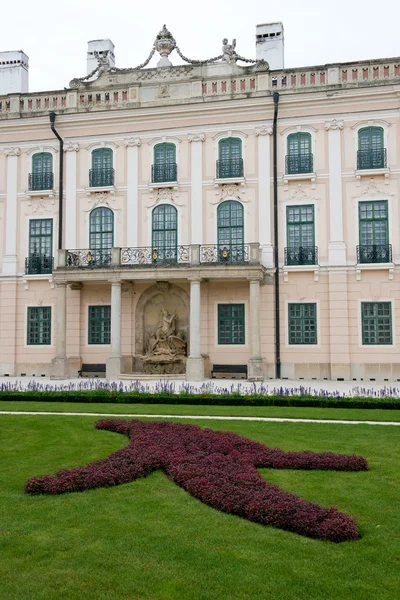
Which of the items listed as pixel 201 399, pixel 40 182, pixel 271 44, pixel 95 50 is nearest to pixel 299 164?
pixel 271 44

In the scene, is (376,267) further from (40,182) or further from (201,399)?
(40,182)

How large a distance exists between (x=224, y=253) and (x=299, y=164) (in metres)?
5.16

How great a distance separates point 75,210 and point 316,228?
11.3 metres


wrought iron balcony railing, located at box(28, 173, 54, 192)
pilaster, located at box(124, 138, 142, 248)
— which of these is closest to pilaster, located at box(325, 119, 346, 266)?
Result: pilaster, located at box(124, 138, 142, 248)

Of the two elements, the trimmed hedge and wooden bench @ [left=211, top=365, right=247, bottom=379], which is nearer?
the trimmed hedge

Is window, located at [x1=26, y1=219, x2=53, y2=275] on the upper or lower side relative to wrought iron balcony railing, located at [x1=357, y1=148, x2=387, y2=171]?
lower

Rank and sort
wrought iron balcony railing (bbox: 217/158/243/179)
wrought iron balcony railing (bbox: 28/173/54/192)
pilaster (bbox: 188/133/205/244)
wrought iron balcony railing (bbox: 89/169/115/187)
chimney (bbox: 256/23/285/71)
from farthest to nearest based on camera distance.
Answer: wrought iron balcony railing (bbox: 28/173/54/192) → chimney (bbox: 256/23/285/71) → wrought iron balcony railing (bbox: 89/169/115/187) → pilaster (bbox: 188/133/205/244) → wrought iron balcony railing (bbox: 217/158/243/179)

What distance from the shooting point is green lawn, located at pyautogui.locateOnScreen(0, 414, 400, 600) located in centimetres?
523

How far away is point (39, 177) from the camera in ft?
94.1

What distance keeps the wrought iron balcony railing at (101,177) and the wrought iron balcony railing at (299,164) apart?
27.0 feet

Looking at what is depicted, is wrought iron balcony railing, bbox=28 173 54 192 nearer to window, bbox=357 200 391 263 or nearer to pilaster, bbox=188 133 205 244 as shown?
pilaster, bbox=188 133 205 244

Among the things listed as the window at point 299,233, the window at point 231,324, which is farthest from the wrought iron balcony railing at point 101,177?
the window at point 299,233

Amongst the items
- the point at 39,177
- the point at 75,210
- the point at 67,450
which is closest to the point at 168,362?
the point at 75,210

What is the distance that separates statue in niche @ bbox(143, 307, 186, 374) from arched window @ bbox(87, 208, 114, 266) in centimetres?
394
